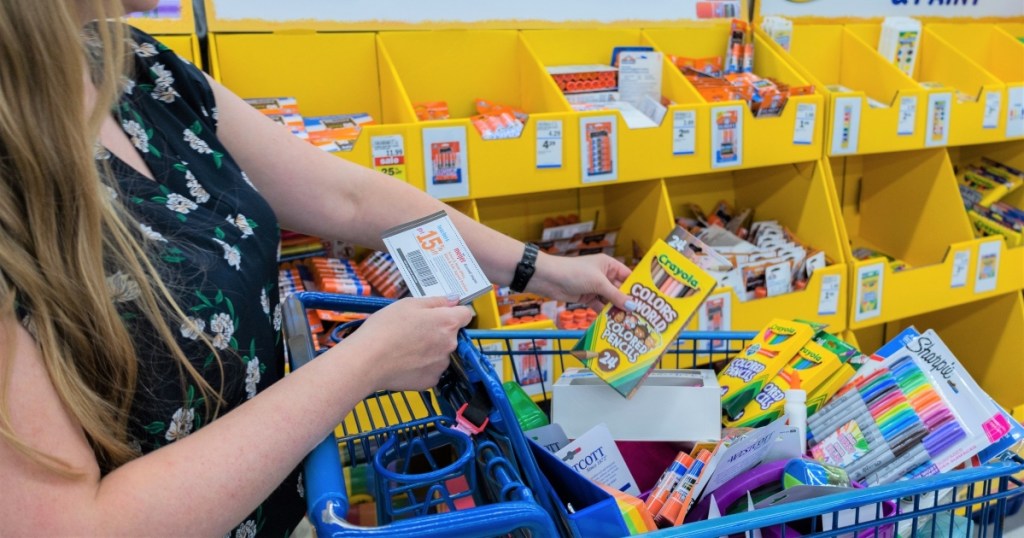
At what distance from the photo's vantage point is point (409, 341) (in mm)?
851

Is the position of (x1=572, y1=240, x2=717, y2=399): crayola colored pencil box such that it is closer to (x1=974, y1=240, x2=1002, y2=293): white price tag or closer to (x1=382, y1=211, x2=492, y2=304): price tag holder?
(x1=382, y1=211, x2=492, y2=304): price tag holder

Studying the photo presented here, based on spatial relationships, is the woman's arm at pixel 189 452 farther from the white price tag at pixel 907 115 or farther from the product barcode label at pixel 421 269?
the white price tag at pixel 907 115

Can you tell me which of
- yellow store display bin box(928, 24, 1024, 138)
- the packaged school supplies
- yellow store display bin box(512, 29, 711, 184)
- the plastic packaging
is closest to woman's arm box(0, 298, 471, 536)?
the plastic packaging

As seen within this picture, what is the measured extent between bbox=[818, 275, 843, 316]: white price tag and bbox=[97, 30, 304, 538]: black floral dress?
185 cm

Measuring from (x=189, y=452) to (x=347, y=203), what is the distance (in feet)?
1.92

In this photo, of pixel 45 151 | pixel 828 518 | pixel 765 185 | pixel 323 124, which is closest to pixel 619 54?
pixel 765 185

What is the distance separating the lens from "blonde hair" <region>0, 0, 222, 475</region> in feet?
2.12

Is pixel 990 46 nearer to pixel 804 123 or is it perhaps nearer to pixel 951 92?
pixel 951 92

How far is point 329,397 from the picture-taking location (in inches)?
30.4

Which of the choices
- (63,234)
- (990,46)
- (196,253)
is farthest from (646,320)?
(990,46)

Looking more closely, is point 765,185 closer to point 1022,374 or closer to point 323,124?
point 1022,374

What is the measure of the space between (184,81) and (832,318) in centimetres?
206

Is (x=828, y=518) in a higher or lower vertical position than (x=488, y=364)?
lower

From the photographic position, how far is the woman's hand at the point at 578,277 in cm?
122
